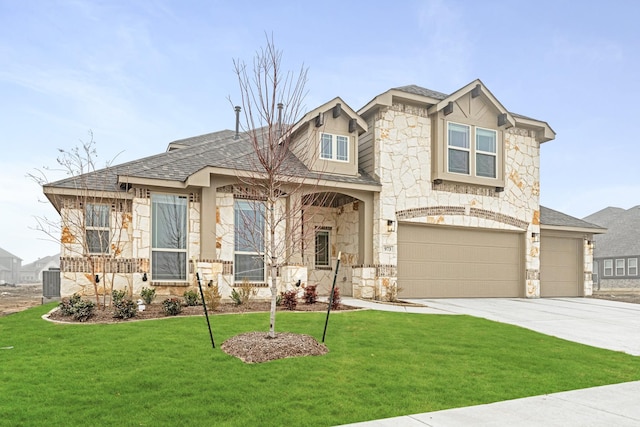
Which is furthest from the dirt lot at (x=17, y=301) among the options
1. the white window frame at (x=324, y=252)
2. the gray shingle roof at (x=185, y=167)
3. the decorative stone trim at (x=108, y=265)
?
the white window frame at (x=324, y=252)

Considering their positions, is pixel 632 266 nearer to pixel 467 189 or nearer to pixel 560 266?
pixel 560 266

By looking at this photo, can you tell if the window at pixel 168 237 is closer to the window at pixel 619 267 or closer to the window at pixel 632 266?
the window at pixel 632 266

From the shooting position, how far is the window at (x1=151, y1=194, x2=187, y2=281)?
12.9 metres

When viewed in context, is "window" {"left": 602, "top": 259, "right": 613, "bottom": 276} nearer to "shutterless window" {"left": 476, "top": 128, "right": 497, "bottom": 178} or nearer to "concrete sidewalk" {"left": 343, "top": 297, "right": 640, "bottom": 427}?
"concrete sidewalk" {"left": 343, "top": 297, "right": 640, "bottom": 427}

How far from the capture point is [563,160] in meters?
23.7

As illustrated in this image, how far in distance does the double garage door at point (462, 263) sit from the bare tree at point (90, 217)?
8663 mm

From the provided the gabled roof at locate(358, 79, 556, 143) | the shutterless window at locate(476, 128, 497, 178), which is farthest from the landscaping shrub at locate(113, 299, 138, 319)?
the shutterless window at locate(476, 128, 497, 178)

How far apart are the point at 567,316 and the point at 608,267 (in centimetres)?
3161

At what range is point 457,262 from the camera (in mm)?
16438

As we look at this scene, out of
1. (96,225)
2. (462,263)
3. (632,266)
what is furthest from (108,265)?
(632,266)

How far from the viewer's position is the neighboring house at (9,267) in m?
78.0

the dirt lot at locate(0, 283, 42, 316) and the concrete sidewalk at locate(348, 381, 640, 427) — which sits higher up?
the concrete sidewalk at locate(348, 381, 640, 427)

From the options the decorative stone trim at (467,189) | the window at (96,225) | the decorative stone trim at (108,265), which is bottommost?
the decorative stone trim at (108,265)

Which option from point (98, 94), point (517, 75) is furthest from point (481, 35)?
point (98, 94)
